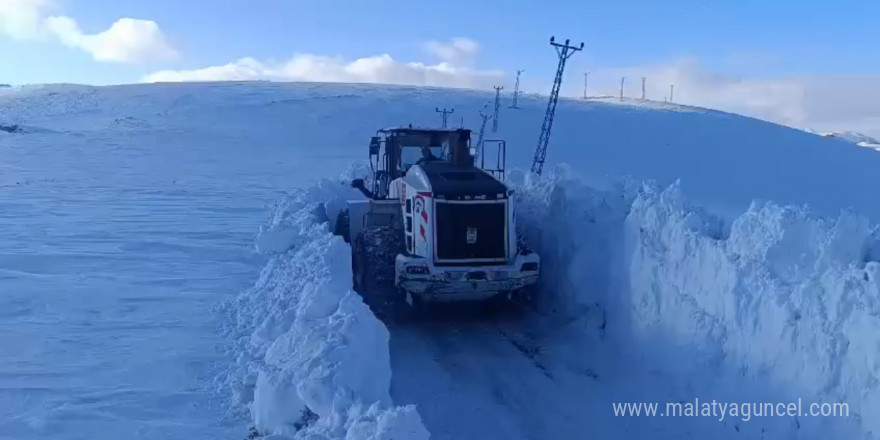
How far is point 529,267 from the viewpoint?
9805 mm

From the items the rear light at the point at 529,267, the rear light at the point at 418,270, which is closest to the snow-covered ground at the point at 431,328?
the rear light at the point at 529,267

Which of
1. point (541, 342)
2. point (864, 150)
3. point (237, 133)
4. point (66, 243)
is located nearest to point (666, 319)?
point (541, 342)

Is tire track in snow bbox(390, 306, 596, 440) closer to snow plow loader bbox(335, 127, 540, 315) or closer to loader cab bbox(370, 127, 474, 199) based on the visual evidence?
snow plow loader bbox(335, 127, 540, 315)

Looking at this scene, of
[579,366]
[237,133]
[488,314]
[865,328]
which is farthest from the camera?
[237,133]

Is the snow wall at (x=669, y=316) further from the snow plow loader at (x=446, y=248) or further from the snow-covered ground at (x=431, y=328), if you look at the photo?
the snow plow loader at (x=446, y=248)

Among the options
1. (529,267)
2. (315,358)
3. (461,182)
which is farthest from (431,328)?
(315,358)

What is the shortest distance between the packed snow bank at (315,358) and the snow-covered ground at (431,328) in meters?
0.02

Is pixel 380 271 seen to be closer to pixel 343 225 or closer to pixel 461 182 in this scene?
pixel 461 182

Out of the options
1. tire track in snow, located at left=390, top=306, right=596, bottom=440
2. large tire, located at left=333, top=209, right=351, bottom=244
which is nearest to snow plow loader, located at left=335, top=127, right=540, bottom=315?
tire track in snow, located at left=390, top=306, right=596, bottom=440

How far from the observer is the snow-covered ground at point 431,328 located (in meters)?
5.71

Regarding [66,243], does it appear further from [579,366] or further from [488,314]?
[579,366]

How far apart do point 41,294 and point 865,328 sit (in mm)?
8411

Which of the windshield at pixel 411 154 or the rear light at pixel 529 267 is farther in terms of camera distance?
the windshield at pixel 411 154

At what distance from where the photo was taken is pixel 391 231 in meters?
11.3
